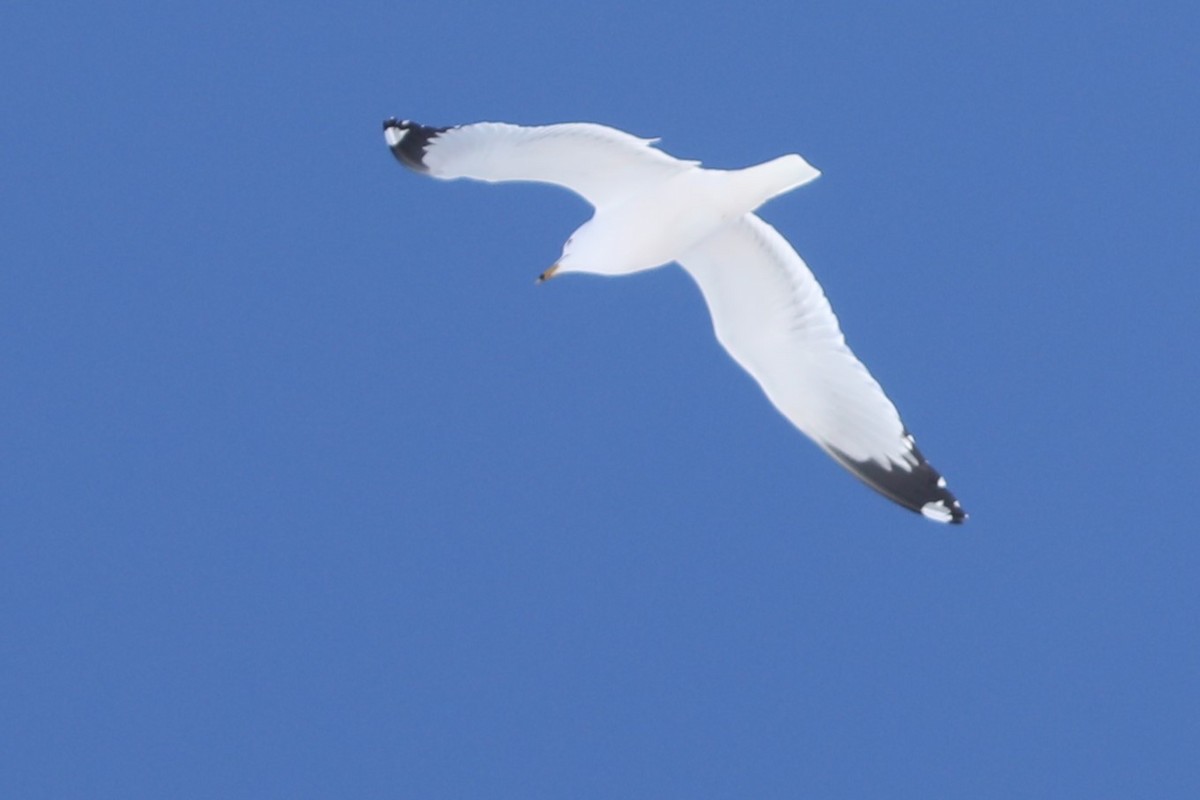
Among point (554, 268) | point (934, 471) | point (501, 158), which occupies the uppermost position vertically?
point (501, 158)

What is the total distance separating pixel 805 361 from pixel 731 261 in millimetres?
360

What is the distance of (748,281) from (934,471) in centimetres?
76

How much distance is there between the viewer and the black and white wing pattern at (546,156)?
17.6ft

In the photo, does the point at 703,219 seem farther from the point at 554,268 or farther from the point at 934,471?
the point at 934,471

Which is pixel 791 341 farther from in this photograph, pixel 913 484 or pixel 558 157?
pixel 558 157

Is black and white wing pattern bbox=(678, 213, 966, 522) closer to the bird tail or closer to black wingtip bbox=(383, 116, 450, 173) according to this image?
the bird tail

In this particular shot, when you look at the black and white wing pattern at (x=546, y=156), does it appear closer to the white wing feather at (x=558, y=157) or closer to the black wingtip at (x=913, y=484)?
the white wing feather at (x=558, y=157)

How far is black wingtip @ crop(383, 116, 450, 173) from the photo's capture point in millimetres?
5836

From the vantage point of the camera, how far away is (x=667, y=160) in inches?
212

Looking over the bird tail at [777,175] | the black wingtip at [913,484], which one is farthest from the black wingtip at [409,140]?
the black wingtip at [913,484]

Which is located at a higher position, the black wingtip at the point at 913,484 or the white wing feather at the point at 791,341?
the white wing feather at the point at 791,341

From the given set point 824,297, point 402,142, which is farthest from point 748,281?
point 402,142

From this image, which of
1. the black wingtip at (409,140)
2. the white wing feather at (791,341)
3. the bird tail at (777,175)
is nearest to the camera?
the bird tail at (777,175)

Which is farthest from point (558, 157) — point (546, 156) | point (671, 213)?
point (671, 213)
